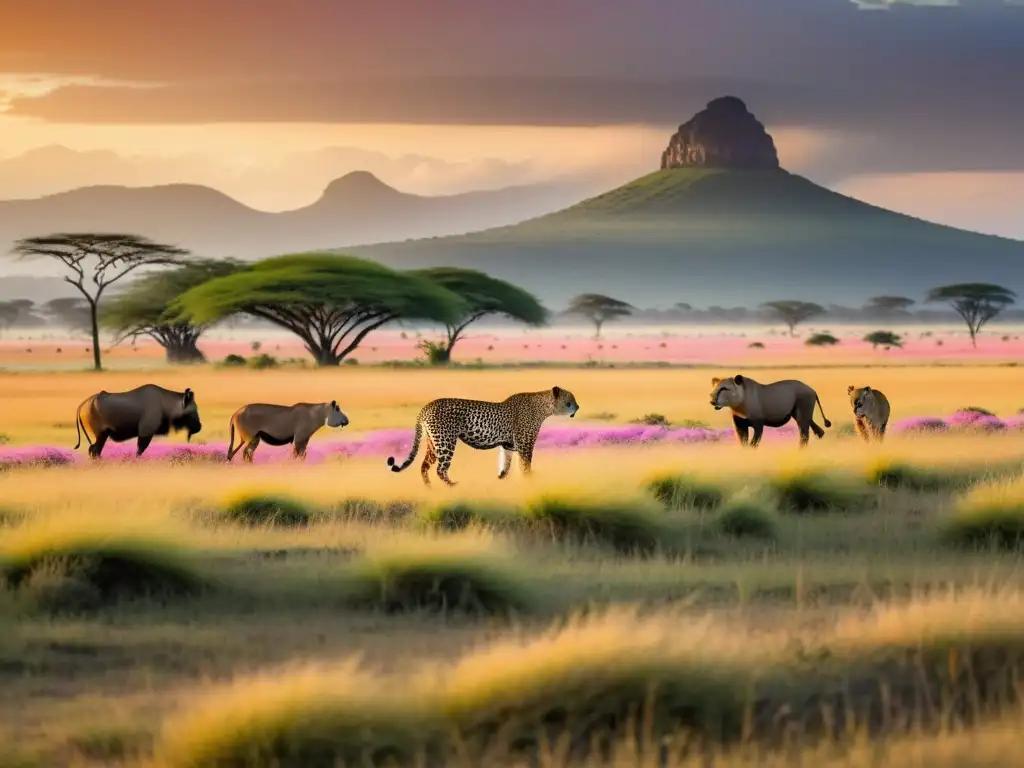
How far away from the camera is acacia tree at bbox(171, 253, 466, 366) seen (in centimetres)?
7600

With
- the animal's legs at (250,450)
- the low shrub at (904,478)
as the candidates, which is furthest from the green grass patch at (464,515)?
the animal's legs at (250,450)

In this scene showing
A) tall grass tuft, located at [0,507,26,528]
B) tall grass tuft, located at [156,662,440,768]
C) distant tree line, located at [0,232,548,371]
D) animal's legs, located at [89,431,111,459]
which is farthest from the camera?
distant tree line, located at [0,232,548,371]

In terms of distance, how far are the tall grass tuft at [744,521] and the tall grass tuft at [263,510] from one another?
13.4 ft

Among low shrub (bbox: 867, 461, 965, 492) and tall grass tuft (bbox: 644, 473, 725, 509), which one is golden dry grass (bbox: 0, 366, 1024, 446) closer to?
low shrub (bbox: 867, 461, 965, 492)

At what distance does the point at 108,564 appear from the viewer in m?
13.0

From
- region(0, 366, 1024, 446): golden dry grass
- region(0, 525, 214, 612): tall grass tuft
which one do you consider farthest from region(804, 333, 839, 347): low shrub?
region(0, 525, 214, 612): tall grass tuft

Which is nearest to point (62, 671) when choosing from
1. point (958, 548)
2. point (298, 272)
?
point (958, 548)

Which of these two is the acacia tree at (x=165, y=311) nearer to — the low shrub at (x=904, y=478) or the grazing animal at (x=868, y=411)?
the grazing animal at (x=868, y=411)

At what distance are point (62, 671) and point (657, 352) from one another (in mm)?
92369

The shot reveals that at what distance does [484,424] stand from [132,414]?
7.64 m

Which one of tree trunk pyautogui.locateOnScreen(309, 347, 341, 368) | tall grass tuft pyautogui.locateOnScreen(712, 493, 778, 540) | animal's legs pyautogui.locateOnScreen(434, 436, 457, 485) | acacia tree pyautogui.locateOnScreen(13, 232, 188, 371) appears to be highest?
acacia tree pyautogui.locateOnScreen(13, 232, 188, 371)

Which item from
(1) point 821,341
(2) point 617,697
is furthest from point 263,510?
(1) point 821,341

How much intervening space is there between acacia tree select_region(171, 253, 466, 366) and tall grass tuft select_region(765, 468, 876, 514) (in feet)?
191

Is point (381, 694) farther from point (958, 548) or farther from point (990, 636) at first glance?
point (958, 548)
